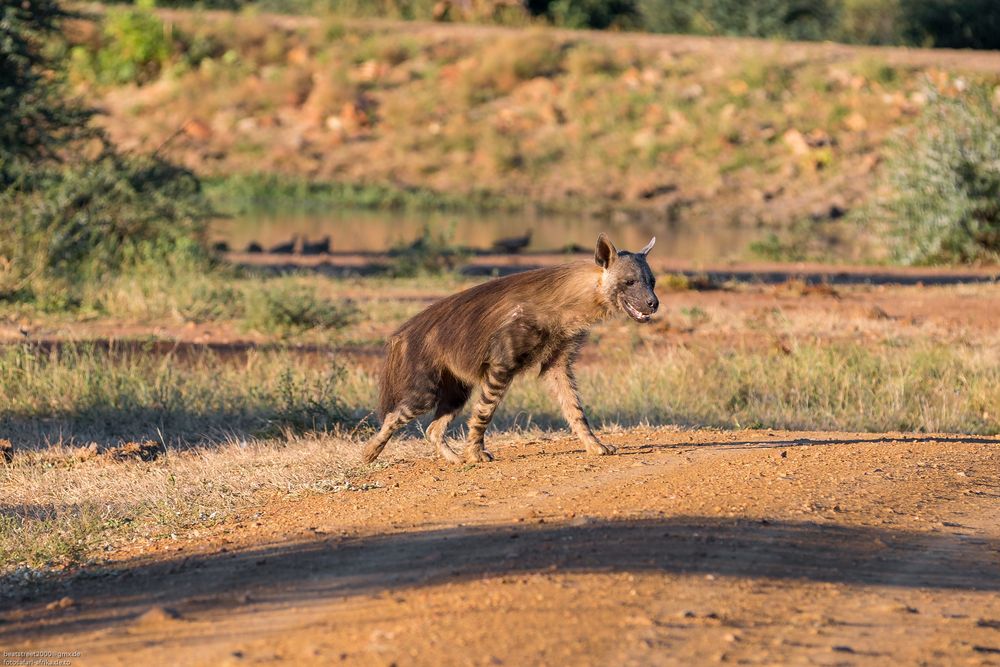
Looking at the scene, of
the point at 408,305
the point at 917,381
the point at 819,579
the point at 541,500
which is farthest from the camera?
the point at 408,305

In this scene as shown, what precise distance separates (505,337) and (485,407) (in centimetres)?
47

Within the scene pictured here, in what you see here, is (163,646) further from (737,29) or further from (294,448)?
(737,29)

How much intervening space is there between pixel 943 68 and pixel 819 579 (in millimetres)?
35554

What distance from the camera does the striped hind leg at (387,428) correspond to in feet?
28.1

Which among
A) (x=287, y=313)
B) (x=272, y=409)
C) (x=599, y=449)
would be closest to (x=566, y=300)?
(x=599, y=449)

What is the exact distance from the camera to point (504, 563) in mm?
5953

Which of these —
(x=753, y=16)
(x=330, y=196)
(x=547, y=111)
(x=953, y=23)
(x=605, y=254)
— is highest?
(x=953, y=23)

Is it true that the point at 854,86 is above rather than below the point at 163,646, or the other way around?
above

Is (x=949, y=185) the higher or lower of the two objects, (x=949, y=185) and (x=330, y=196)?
the higher

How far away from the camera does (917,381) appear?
12.5m

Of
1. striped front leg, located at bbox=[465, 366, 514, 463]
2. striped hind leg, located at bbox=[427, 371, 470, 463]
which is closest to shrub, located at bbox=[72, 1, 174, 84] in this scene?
striped hind leg, located at bbox=[427, 371, 470, 463]

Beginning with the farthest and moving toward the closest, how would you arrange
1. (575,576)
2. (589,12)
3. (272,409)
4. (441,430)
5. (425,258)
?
(589,12) → (425,258) → (272,409) → (441,430) → (575,576)

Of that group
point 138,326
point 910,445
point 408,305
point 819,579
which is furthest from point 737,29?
point 819,579

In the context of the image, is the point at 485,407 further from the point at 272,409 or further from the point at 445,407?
the point at 272,409
